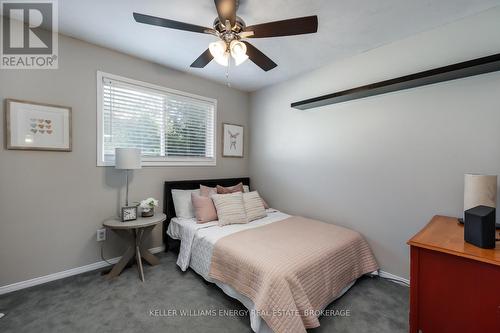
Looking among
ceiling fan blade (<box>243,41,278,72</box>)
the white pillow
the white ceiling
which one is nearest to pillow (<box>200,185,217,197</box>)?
the white pillow

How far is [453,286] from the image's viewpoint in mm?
1248

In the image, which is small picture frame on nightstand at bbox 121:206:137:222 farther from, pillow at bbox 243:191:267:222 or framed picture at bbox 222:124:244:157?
framed picture at bbox 222:124:244:157

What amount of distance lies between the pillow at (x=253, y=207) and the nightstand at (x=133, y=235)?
3.39 ft

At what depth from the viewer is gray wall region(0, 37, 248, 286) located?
204 cm

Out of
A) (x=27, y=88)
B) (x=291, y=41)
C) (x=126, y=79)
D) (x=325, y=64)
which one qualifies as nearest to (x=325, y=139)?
(x=325, y=64)

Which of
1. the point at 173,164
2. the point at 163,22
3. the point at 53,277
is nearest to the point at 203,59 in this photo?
the point at 163,22

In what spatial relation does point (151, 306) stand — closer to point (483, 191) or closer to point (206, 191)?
point (206, 191)

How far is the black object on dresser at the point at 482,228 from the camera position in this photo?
1.23 metres

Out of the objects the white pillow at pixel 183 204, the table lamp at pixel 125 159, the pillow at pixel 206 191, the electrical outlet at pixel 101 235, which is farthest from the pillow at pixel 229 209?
the electrical outlet at pixel 101 235

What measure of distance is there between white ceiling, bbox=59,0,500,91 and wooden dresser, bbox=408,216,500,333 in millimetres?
1834

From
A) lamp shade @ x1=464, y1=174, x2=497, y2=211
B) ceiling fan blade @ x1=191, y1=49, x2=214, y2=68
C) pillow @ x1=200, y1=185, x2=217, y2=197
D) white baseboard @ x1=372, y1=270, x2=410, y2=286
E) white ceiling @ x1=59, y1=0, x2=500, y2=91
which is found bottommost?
white baseboard @ x1=372, y1=270, x2=410, y2=286

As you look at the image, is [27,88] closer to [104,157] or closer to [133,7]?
[104,157]

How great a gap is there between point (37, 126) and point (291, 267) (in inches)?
107

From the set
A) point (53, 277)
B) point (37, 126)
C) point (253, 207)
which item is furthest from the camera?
point (253, 207)
